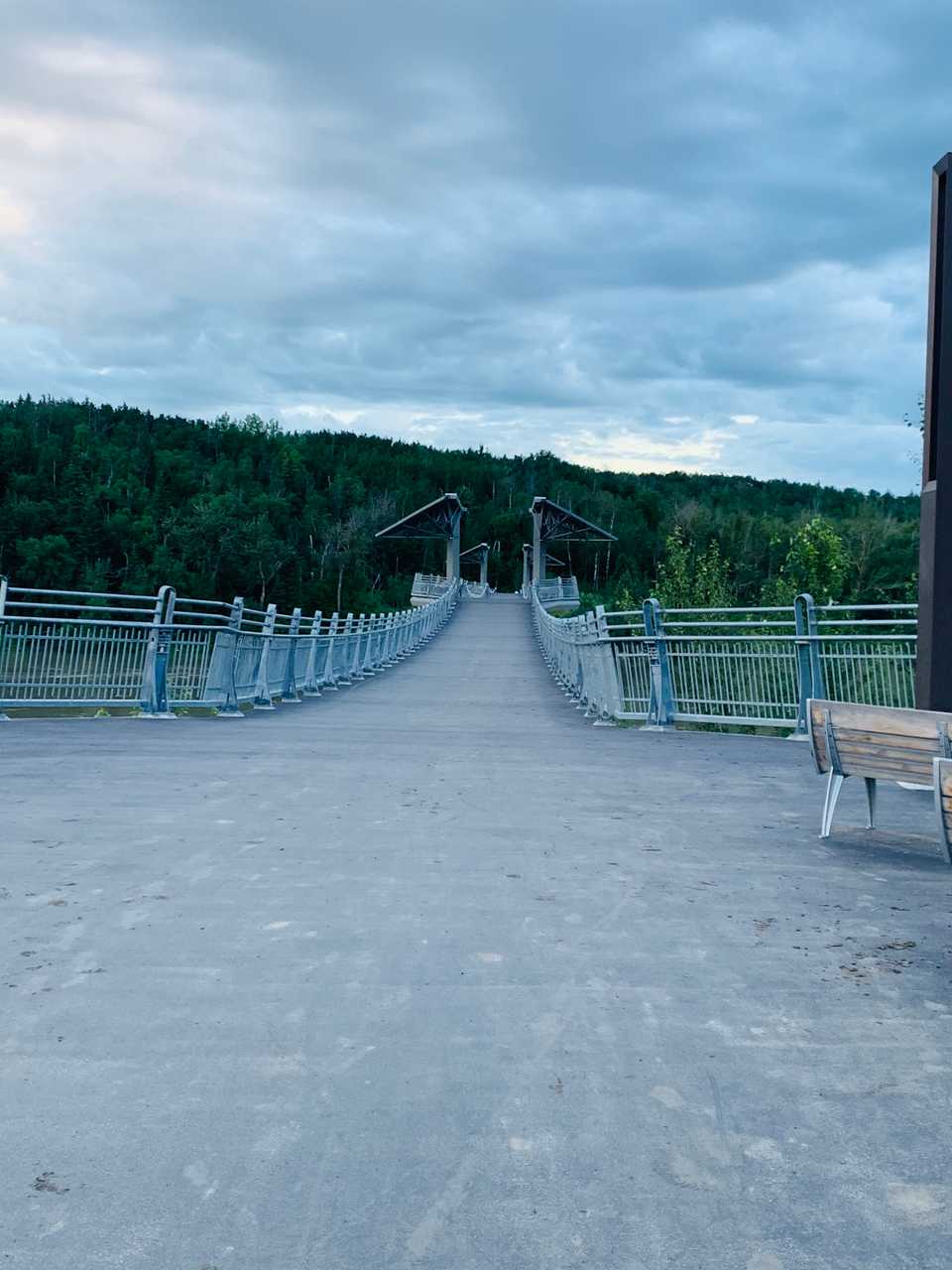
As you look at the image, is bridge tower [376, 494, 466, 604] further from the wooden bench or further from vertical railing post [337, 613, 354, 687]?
the wooden bench

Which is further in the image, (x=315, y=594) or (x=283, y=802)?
(x=315, y=594)

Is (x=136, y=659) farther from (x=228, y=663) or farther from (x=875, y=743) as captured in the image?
(x=875, y=743)

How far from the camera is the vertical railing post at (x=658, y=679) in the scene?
52.1 feet

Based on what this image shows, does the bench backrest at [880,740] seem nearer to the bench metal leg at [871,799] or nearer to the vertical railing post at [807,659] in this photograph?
the bench metal leg at [871,799]

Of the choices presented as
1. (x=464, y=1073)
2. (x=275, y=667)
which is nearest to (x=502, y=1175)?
Answer: (x=464, y=1073)

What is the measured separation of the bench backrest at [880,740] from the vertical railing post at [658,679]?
774cm

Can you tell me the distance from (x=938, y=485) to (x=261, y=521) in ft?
461

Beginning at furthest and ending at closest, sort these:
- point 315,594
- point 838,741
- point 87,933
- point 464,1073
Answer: point 315,594, point 838,741, point 87,933, point 464,1073

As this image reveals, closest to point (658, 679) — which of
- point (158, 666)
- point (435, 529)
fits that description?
point (158, 666)

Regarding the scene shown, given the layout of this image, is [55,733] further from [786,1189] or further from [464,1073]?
[786,1189]

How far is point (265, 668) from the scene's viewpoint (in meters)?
19.8

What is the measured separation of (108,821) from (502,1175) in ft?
17.6

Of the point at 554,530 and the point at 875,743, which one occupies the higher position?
the point at 554,530

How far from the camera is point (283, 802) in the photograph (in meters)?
8.92
